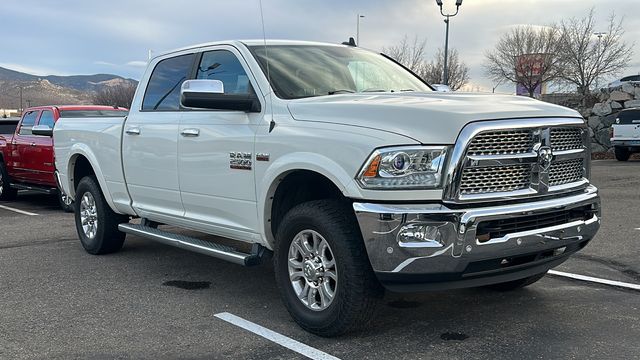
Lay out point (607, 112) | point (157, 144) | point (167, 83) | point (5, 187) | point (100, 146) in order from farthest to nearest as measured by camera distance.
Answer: point (607, 112) → point (5, 187) → point (100, 146) → point (167, 83) → point (157, 144)

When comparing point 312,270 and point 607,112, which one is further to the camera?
point 607,112

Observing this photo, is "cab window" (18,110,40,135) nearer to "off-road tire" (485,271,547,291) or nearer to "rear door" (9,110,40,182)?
"rear door" (9,110,40,182)

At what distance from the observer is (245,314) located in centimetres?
477

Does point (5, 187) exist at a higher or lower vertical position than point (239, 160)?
lower

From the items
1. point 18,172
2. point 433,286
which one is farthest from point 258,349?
point 18,172

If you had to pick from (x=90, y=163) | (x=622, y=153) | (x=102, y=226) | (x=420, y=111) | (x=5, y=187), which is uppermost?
(x=420, y=111)

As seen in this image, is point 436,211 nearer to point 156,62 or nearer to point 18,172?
point 156,62

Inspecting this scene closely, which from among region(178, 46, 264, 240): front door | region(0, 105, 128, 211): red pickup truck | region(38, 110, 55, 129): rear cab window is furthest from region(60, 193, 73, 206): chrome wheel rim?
region(178, 46, 264, 240): front door

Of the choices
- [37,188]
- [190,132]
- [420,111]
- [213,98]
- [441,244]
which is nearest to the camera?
[441,244]

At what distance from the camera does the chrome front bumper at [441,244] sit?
11.7ft

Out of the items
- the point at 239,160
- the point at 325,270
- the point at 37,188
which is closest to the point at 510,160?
the point at 325,270

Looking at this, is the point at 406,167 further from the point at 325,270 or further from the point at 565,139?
the point at 565,139

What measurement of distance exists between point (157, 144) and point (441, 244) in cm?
302

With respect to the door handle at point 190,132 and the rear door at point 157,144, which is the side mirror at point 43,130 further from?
the door handle at point 190,132
